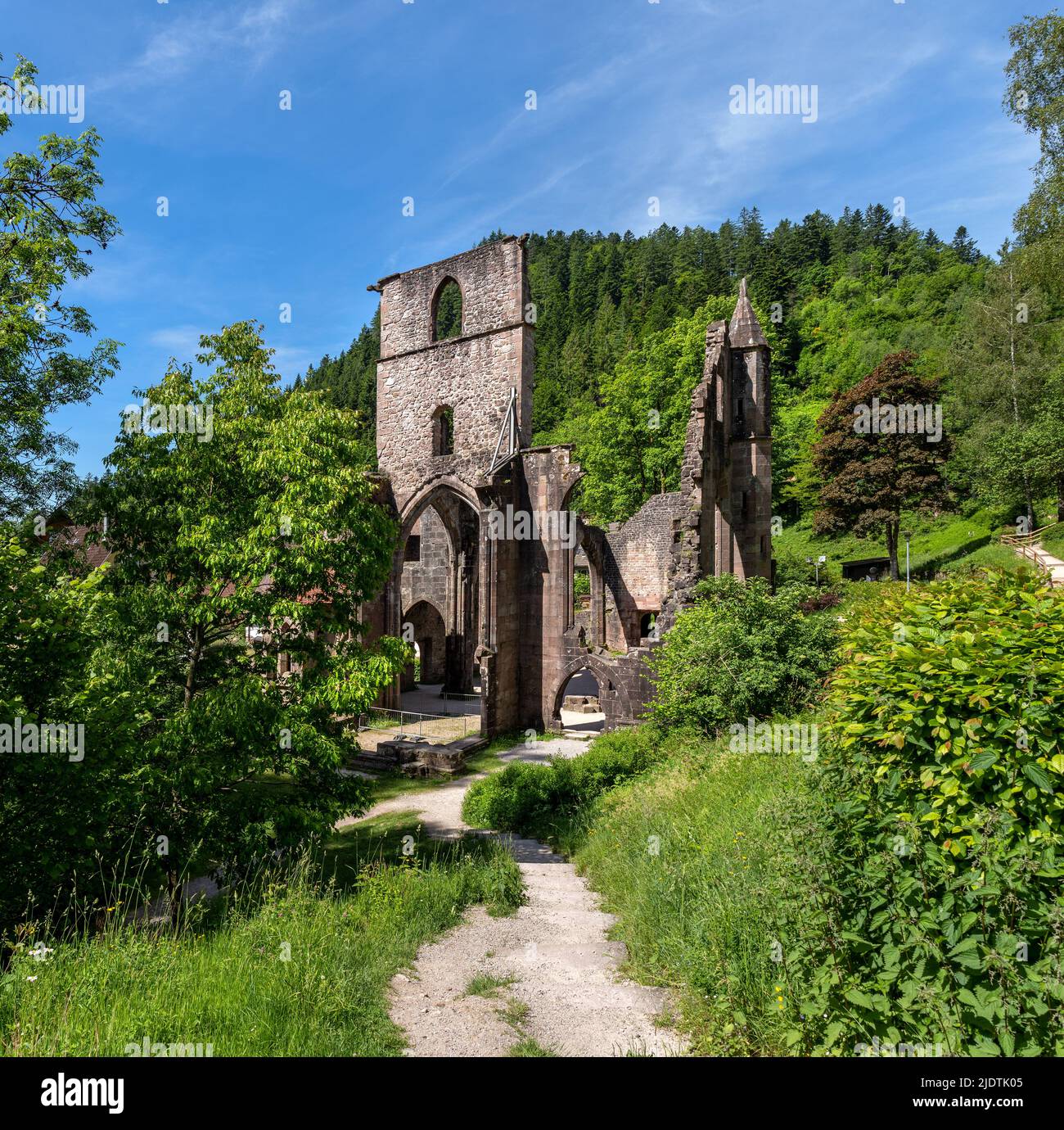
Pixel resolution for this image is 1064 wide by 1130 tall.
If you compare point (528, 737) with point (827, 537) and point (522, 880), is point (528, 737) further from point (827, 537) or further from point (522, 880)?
point (827, 537)

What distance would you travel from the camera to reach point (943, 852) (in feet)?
10.4

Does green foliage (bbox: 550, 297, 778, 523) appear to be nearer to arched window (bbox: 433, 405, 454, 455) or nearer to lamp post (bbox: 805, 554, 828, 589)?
lamp post (bbox: 805, 554, 828, 589)

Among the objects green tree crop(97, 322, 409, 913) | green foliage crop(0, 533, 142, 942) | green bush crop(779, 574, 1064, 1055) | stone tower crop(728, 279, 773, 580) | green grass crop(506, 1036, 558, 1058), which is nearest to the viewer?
green bush crop(779, 574, 1064, 1055)

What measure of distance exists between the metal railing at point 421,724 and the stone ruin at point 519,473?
0.74 metres

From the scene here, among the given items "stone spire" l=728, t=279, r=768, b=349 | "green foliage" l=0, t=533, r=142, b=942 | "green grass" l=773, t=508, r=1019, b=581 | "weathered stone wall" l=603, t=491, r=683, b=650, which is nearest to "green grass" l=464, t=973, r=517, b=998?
"green foliage" l=0, t=533, r=142, b=942

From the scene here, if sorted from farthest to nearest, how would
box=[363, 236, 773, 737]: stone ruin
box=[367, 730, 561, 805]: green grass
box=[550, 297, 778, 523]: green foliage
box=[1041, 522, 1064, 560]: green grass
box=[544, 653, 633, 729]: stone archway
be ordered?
box=[550, 297, 778, 523]: green foliage → box=[1041, 522, 1064, 560]: green grass → box=[363, 236, 773, 737]: stone ruin → box=[544, 653, 633, 729]: stone archway → box=[367, 730, 561, 805]: green grass

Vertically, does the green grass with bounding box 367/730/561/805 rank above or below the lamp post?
below

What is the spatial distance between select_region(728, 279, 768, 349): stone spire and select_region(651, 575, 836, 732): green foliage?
1211cm

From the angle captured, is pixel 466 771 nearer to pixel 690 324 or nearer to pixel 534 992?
pixel 534 992

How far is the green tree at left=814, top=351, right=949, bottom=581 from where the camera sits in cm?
2989

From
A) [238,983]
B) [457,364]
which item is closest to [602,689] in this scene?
[457,364]

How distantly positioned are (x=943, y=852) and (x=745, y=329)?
20386 mm
